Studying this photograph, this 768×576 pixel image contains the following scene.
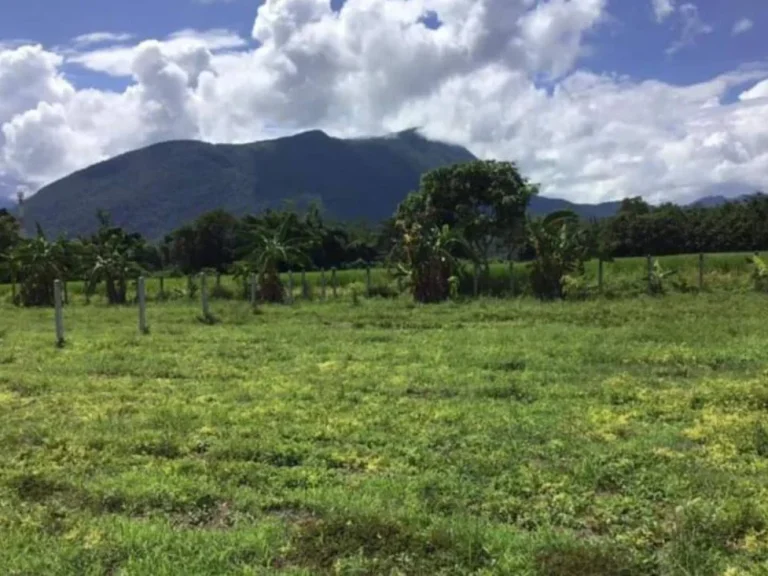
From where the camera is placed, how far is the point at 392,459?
6.51 metres

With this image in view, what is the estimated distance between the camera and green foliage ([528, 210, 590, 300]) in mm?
24938

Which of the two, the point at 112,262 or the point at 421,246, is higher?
the point at 421,246

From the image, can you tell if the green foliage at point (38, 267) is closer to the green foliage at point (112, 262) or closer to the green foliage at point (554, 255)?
the green foliage at point (112, 262)

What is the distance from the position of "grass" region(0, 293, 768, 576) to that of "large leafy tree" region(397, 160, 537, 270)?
107 feet

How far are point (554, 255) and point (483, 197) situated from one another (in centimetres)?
2247

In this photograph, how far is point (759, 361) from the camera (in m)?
11.2

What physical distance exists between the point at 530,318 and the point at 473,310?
5.70ft

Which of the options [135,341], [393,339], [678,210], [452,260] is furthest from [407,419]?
[678,210]

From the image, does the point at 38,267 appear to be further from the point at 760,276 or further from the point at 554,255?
the point at 760,276

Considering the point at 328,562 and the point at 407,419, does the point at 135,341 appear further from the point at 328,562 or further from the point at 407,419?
the point at 328,562

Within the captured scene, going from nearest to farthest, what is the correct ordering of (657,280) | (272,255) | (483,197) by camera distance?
(657,280) < (272,255) < (483,197)

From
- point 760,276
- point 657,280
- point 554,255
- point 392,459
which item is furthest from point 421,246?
point 392,459

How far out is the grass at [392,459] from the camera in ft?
15.0

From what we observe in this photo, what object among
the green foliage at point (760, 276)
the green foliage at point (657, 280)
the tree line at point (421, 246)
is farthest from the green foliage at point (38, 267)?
the green foliage at point (760, 276)
